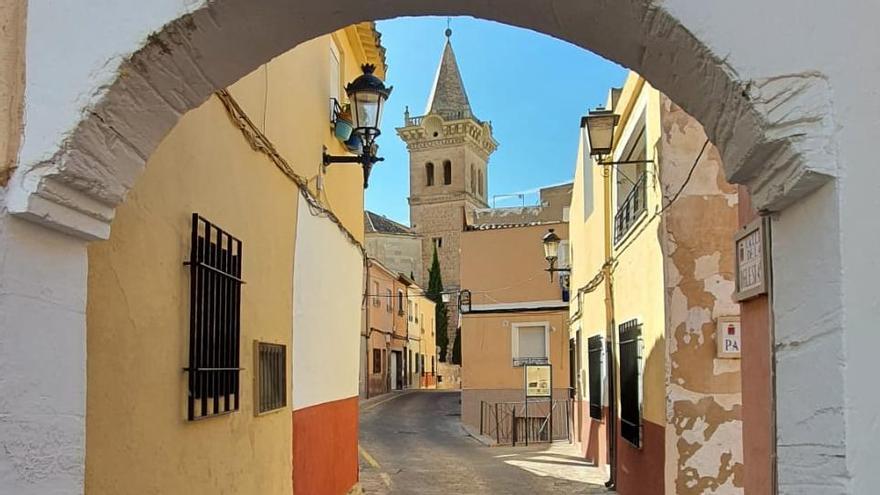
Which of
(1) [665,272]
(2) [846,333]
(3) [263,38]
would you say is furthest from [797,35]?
(1) [665,272]

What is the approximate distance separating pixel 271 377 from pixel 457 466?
8.72 meters

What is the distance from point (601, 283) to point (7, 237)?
1006 centimetres

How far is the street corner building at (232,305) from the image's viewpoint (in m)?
3.40

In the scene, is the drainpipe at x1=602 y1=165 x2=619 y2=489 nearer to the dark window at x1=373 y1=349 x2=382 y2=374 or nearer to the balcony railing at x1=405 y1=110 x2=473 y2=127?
the dark window at x1=373 y1=349 x2=382 y2=374

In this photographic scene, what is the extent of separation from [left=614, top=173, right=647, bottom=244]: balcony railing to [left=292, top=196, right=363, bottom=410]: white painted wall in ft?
10.6

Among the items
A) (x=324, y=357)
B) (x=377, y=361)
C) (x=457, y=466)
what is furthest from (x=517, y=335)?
(x=377, y=361)

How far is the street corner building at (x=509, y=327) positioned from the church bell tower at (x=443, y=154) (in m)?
46.1

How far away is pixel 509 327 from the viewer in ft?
72.6

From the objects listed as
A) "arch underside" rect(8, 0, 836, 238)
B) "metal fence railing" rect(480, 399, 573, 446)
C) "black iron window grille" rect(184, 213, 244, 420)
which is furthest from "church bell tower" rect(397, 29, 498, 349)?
"arch underside" rect(8, 0, 836, 238)

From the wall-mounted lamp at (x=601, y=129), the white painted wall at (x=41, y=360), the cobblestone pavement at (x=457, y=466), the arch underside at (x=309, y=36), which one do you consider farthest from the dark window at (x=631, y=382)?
the white painted wall at (x=41, y=360)

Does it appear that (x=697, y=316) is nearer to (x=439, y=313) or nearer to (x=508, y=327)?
(x=508, y=327)

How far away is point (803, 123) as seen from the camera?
2.04 m

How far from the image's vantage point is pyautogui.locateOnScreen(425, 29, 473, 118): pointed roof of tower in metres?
73.1

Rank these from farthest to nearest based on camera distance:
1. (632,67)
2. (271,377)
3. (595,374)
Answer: (595,374)
(271,377)
(632,67)
